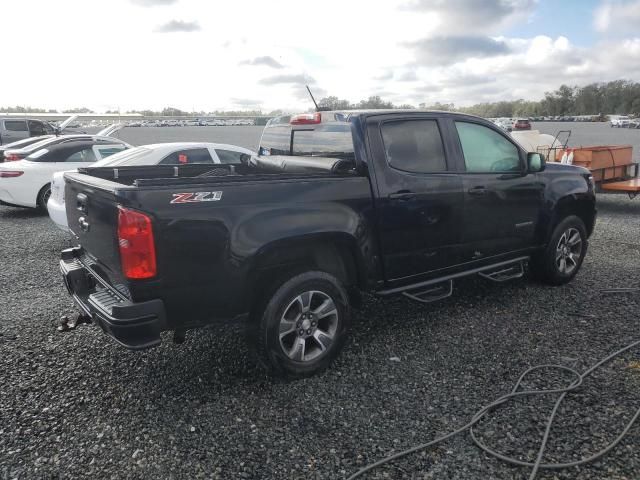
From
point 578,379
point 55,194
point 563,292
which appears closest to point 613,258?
point 563,292

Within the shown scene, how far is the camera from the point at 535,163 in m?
4.91

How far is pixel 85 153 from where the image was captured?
33.2ft

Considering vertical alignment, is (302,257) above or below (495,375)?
above

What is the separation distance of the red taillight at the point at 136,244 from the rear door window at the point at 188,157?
5153 mm

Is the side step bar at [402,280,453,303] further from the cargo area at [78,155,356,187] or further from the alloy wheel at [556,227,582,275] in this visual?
the alloy wheel at [556,227,582,275]

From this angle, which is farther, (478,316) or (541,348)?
(478,316)

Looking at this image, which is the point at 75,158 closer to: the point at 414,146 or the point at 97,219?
the point at 97,219

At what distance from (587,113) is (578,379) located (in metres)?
A: 108

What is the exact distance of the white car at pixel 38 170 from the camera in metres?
9.52

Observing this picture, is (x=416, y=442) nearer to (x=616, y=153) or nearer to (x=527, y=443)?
(x=527, y=443)

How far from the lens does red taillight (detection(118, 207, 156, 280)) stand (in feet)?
9.34

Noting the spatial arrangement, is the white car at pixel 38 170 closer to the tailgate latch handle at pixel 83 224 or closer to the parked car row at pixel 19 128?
the tailgate latch handle at pixel 83 224

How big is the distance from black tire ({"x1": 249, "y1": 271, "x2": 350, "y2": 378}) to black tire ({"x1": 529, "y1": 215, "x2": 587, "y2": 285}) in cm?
274

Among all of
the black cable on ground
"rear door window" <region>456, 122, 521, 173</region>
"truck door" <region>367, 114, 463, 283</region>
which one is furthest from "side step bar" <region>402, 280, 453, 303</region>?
"rear door window" <region>456, 122, 521, 173</region>
